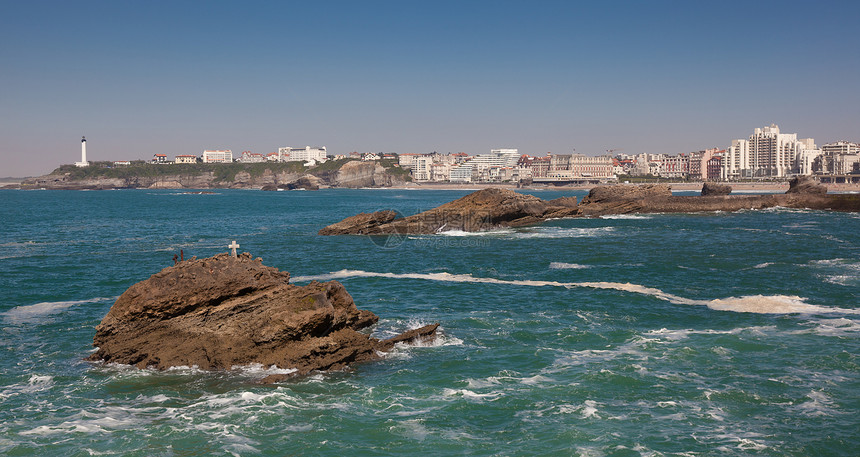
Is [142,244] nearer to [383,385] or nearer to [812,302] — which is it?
[383,385]

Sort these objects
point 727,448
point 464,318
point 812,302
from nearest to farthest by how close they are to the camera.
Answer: point 727,448 < point 464,318 < point 812,302

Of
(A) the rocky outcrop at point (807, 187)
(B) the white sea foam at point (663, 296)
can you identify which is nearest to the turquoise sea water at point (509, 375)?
(B) the white sea foam at point (663, 296)

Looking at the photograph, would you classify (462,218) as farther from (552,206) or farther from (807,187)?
(807,187)

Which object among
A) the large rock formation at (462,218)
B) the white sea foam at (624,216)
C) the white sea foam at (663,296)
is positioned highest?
the large rock formation at (462,218)

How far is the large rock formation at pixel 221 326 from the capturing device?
18.1 m

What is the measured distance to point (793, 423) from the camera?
46.8ft

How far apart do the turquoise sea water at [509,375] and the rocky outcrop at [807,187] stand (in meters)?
71.3

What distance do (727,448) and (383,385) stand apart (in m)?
8.39

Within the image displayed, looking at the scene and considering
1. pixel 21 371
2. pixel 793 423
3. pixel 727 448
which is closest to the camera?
A: pixel 727 448

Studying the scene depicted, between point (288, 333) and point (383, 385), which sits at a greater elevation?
point (288, 333)

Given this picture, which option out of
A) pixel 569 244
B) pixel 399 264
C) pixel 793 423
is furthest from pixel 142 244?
pixel 793 423

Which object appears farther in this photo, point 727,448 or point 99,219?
point 99,219

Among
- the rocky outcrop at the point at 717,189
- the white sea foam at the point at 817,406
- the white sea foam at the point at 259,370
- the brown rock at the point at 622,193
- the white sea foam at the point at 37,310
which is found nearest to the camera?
the white sea foam at the point at 817,406

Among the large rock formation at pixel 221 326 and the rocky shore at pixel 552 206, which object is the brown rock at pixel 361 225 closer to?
the rocky shore at pixel 552 206
